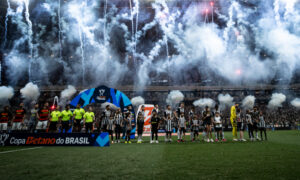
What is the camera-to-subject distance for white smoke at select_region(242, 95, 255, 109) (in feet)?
142

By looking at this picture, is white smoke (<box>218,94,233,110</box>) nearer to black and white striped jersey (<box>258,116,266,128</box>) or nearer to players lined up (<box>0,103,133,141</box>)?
black and white striped jersey (<box>258,116,266,128</box>)

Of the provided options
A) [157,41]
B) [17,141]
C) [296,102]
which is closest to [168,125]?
[17,141]

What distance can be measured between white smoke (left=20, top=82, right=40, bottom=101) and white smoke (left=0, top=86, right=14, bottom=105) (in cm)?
198

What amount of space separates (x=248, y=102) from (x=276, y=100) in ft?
19.8

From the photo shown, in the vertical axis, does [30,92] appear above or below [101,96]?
above

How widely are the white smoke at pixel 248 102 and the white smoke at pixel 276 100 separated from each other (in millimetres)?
4088

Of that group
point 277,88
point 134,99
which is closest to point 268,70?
point 277,88

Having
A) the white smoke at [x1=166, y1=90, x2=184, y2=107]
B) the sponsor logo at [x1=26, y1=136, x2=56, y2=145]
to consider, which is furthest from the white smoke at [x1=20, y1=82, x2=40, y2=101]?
the sponsor logo at [x1=26, y1=136, x2=56, y2=145]

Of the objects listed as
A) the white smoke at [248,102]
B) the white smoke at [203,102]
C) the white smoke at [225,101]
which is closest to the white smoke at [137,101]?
the white smoke at [203,102]

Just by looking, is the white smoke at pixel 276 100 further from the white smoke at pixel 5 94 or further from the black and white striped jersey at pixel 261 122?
the white smoke at pixel 5 94

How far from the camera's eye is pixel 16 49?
41.1 m

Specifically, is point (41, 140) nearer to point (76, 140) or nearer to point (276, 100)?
point (76, 140)

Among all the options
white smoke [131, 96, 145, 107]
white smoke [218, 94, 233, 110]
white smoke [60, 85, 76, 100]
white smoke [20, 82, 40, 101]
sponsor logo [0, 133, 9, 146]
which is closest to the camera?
sponsor logo [0, 133, 9, 146]

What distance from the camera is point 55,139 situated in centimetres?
941
